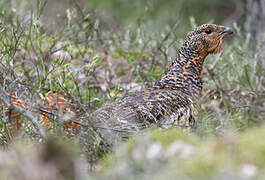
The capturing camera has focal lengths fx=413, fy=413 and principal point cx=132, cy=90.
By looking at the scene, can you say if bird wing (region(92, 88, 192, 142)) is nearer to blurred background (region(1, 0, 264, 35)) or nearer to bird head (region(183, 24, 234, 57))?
bird head (region(183, 24, 234, 57))

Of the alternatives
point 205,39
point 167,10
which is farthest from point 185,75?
point 167,10

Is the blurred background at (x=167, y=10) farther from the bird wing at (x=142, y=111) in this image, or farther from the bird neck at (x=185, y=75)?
the bird wing at (x=142, y=111)

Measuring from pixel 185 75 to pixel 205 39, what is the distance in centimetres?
64

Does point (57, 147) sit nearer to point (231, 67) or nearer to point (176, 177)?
point (176, 177)

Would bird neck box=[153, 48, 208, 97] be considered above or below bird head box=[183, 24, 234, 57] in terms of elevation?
below

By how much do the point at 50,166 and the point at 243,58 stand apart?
537 cm

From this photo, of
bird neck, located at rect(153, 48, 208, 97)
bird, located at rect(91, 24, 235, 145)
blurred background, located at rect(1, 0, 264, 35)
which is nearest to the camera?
bird, located at rect(91, 24, 235, 145)

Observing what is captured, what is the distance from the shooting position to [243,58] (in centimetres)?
645

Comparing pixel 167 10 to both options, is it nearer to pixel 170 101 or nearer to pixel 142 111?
pixel 170 101

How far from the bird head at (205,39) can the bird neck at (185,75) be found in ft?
0.15

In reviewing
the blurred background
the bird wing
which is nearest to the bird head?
the bird wing

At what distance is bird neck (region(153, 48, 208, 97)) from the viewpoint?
190 inches

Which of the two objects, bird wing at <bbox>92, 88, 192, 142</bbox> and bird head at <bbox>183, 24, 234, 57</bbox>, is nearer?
bird wing at <bbox>92, 88, 192, 142</bbox>

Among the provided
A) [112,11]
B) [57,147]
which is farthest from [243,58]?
[112,11]
